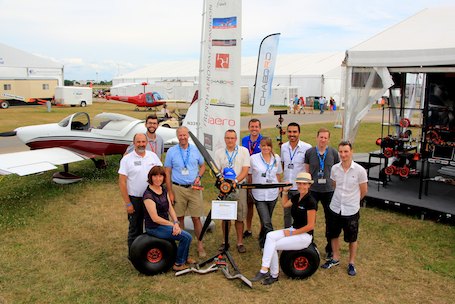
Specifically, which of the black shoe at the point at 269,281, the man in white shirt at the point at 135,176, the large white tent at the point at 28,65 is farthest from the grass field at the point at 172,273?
the large white tent at the point at 28,65

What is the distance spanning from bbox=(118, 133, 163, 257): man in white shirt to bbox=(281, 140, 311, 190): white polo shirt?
5.32 ft

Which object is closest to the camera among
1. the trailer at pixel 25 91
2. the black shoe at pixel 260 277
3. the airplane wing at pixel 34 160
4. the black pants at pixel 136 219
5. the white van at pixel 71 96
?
the black shoe at pixel 260 277

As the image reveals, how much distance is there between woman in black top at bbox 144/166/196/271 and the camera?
4109 millimetres

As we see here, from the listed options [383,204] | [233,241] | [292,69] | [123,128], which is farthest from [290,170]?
[292,69]

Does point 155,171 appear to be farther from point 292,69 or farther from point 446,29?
point 292,69

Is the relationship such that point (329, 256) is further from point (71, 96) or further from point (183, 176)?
point (71, 96)

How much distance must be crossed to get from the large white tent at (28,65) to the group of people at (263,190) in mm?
33914

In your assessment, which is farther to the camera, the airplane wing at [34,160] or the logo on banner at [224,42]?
the airplane wing at [34,160]

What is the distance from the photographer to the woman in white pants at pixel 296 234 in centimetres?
400

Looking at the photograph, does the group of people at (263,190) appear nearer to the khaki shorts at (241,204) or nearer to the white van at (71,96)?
the khaki shorts at (241,204)

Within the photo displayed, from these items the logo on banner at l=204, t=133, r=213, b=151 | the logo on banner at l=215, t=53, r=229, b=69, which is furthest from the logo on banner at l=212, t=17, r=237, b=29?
the logo on banner at l=204, t=133, r=213, b=151

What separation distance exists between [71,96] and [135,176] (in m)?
30.2

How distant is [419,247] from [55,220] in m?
5.58

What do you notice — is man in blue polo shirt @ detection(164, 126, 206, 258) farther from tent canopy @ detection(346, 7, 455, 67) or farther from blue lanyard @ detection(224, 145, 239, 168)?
tent canopy @ detection(346, 7, 455, 67)
